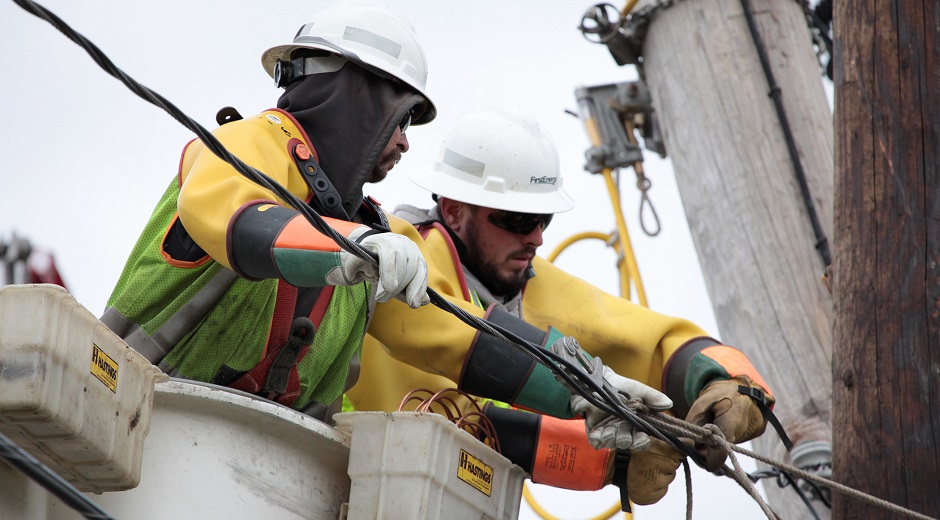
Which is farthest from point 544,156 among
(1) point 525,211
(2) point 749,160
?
(2) point 749,160

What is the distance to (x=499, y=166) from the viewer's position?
18.6ft

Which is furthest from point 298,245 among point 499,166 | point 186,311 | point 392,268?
point 499,166

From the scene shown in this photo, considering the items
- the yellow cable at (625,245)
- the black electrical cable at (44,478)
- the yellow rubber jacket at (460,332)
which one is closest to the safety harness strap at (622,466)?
the yellow rubber jacket at (460,332)

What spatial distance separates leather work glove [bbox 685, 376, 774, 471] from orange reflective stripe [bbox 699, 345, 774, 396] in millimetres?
66

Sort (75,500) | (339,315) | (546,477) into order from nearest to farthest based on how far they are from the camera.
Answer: (75,500)
(339,315)
(546,477)

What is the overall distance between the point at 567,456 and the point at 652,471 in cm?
26

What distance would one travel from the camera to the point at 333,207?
4238 mm

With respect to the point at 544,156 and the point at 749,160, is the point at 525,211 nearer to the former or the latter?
the point at 544,156

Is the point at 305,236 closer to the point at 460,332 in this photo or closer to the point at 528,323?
the point at 460,332

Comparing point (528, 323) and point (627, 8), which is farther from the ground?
point (627, 8)

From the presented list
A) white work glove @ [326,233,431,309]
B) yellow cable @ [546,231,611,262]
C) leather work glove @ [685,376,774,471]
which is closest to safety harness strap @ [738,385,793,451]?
leather work glove @ [685,376,774,471]

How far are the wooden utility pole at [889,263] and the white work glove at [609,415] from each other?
51cm

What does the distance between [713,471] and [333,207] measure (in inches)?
50.7

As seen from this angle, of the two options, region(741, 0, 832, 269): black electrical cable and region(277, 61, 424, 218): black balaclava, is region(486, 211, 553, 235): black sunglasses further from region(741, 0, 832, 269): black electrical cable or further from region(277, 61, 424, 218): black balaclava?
region(741, 0, 832, 269): black electrical cable
